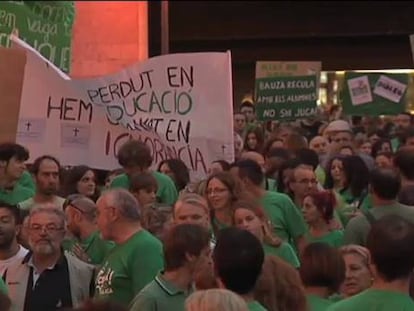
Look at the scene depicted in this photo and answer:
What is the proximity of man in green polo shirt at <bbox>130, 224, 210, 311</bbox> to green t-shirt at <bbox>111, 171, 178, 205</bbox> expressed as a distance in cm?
308

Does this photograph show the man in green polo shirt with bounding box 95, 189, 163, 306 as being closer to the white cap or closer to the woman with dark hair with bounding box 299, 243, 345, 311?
the woman with dark hair with bounding box 299, 243, 345, 311

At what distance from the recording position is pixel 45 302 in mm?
6547

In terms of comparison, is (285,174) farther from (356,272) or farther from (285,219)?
(356,272)

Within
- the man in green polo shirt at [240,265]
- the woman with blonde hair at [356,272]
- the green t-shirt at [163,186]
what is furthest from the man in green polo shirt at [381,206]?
the man in green polo shirt at [240,265]

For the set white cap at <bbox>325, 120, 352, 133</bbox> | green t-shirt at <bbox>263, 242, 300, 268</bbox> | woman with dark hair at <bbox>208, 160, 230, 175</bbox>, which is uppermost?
white cap at <bbox>325, 120, 352, 133</bbox>

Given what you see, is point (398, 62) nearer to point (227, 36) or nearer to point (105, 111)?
point (227, 36)

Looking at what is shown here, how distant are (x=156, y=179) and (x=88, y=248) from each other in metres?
1.26

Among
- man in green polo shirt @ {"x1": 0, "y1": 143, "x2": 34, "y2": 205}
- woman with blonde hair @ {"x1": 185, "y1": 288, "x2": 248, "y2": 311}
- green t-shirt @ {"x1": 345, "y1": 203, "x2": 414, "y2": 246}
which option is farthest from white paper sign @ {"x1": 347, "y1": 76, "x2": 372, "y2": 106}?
woman with blonde hair @ {"x1": 185, "y1": 288, "x2": 248, "y2": 311}

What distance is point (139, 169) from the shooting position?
9023mm

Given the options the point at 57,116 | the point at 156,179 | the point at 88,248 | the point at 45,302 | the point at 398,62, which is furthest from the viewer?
the point at 398,62

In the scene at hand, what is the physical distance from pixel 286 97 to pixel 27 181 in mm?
5799

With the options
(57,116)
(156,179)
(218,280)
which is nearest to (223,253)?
(218,280)

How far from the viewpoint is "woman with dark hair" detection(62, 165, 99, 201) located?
923 cm

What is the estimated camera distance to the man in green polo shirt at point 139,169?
898 centimetres
